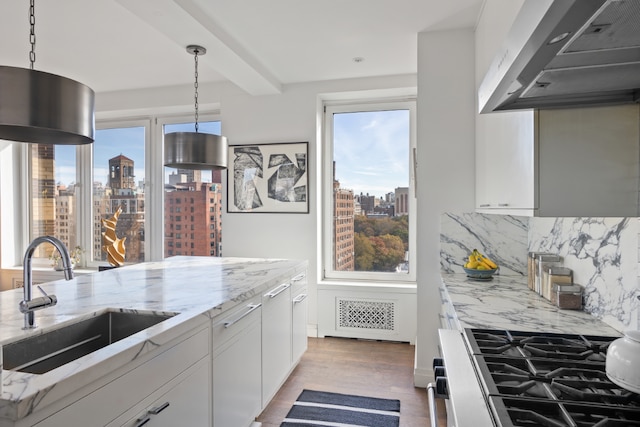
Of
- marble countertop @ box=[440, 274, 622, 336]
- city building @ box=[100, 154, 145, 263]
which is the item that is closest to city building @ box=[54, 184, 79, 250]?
city building @ box=[100, 154, 145, 263]

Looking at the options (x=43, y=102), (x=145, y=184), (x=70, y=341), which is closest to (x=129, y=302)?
(x=70, y=341)

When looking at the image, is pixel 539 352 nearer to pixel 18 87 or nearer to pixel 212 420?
pixel 212 420

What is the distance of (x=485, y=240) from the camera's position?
2701 millimetres

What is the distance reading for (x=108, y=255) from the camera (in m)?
4.41

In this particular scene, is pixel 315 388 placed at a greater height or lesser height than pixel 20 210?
lesser

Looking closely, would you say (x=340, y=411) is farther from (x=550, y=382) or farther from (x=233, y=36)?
(x=233, y=36)

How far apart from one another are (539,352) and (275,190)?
3.12 meters

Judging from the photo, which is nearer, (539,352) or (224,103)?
(539,352)

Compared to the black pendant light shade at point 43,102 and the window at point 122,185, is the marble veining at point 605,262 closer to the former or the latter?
the black pendant light shade at point 43,102

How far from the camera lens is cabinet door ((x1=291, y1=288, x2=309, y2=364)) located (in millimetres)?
2904

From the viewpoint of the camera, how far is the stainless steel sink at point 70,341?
Result: 1.30 m

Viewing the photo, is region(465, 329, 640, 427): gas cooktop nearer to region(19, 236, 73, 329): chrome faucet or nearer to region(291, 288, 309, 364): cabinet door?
region(19, 236, 73, 329): chrome faucet

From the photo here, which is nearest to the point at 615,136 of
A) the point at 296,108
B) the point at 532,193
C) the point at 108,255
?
the point at 532,193

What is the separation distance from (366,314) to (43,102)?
10.6 feet
